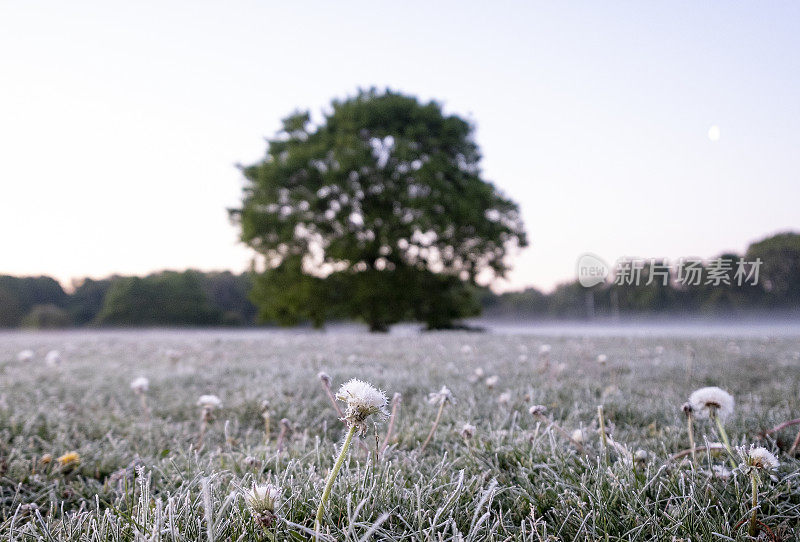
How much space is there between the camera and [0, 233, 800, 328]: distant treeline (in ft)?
66.3

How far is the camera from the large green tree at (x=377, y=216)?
63.9 ft

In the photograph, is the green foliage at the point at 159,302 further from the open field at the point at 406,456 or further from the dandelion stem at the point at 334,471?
the dandelion stem at the point at 334,471

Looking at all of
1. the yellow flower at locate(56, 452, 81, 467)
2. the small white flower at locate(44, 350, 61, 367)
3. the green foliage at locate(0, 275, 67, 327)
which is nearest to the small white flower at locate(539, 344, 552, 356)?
the yellow flower at locate(56, 452, 81, 467)

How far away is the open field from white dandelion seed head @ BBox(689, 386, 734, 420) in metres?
0.18

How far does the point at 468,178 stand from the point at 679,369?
Result: 17109 millimetres

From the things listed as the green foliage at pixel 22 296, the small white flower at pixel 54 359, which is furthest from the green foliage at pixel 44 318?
the small white flower at pixel 54 359

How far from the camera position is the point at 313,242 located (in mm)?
21500

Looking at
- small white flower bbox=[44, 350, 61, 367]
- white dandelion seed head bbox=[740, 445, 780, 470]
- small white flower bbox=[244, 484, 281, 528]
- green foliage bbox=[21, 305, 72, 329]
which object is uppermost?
white dandelion seed head bbox=[740, 445, 780, 470]

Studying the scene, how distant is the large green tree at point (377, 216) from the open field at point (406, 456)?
14.8m

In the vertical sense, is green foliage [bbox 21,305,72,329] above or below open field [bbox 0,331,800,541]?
below

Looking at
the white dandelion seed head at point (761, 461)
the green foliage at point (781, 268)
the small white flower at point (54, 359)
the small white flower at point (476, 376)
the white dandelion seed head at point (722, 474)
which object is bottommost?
the small white flower at point (54, 359)

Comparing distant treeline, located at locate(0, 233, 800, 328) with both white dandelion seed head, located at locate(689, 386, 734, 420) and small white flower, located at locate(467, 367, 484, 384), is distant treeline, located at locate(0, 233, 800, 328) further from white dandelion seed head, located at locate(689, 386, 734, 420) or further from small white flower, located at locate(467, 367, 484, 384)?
white dandelion seed head, located at locate(689, 386, 734, 420)

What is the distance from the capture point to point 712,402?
1742 mm

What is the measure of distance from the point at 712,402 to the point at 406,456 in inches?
46.3
